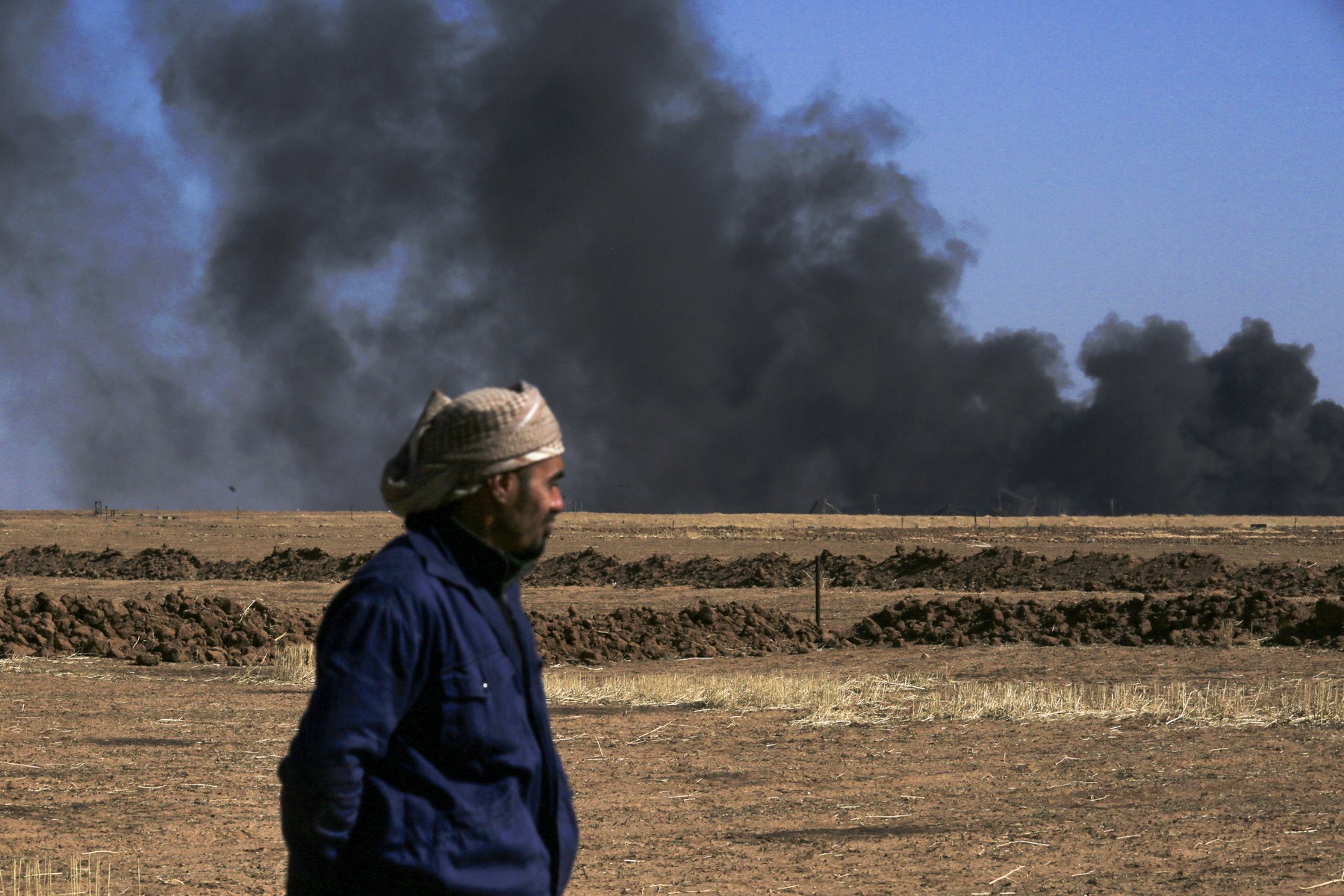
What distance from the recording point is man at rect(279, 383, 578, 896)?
273 cm

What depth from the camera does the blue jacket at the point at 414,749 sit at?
272 cm

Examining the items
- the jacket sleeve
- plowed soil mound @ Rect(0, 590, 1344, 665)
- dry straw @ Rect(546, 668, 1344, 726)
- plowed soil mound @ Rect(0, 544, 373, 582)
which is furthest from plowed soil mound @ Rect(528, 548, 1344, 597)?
the jacket sleeve

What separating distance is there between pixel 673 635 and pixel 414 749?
64.6ft

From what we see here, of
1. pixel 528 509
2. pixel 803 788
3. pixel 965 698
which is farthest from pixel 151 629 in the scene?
pixel 528 509

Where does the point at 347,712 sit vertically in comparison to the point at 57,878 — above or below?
above

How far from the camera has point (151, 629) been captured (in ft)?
70.9

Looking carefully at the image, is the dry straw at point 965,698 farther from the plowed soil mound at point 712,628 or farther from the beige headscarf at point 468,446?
the beige headscarf at point 468,446

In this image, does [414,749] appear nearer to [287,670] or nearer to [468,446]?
[468,446]

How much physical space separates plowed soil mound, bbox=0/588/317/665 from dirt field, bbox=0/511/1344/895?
28.4 inches

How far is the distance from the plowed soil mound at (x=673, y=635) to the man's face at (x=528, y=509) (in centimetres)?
1795

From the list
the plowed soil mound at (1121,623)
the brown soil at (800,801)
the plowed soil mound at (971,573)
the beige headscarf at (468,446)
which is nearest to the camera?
the beige headscarf at (468,446)

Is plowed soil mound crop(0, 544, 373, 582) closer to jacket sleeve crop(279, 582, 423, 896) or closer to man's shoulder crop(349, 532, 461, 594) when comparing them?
man's shoulder crop(349, 532, 461, 594)

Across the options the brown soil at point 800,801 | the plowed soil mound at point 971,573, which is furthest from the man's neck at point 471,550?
the plowed soil mound at point 971,573

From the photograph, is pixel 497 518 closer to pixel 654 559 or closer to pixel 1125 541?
pixel 654 559
